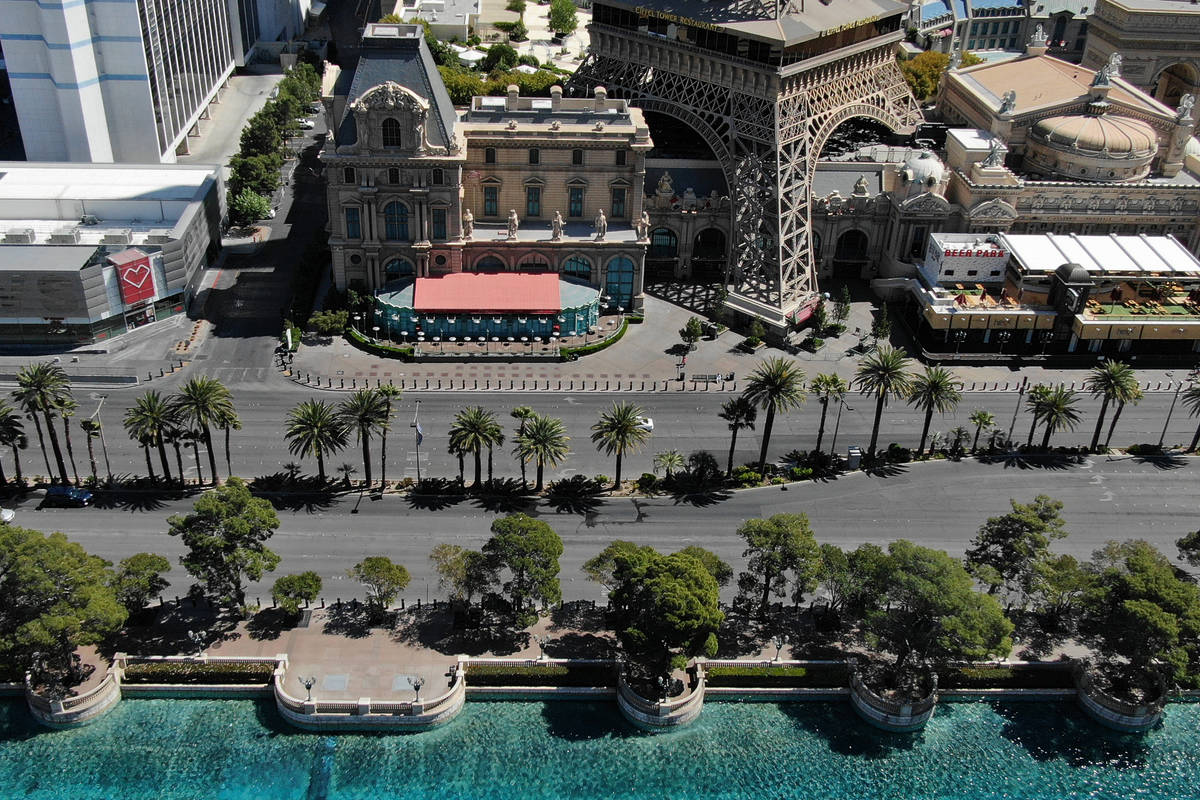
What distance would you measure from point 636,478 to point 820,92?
63.3 m

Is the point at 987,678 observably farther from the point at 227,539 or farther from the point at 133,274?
the point at 133,274

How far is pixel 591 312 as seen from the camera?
13875 centimetres

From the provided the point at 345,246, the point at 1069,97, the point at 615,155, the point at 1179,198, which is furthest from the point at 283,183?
the point at 1179,198

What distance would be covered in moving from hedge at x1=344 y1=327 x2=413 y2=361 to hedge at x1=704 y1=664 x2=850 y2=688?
58.6m

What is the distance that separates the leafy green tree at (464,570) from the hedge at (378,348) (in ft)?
142

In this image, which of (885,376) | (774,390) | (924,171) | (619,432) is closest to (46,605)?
(619,432)

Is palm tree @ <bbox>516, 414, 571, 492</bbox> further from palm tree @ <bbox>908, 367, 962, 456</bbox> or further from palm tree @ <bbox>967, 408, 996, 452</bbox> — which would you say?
palm tree @ <bbox>967, 408, 996, 452</bbox>

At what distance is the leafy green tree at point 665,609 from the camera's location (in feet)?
277

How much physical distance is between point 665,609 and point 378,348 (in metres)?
61.2

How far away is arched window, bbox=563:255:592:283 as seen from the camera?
142 m

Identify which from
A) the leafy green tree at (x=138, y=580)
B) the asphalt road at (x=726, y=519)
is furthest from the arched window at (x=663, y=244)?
the leafy green tree at (x=138, y=580)

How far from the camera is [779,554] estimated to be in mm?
92625

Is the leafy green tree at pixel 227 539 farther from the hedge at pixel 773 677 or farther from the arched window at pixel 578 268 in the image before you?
the arched window at pixel 578 268

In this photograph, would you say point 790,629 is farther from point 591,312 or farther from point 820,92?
point 820,92
